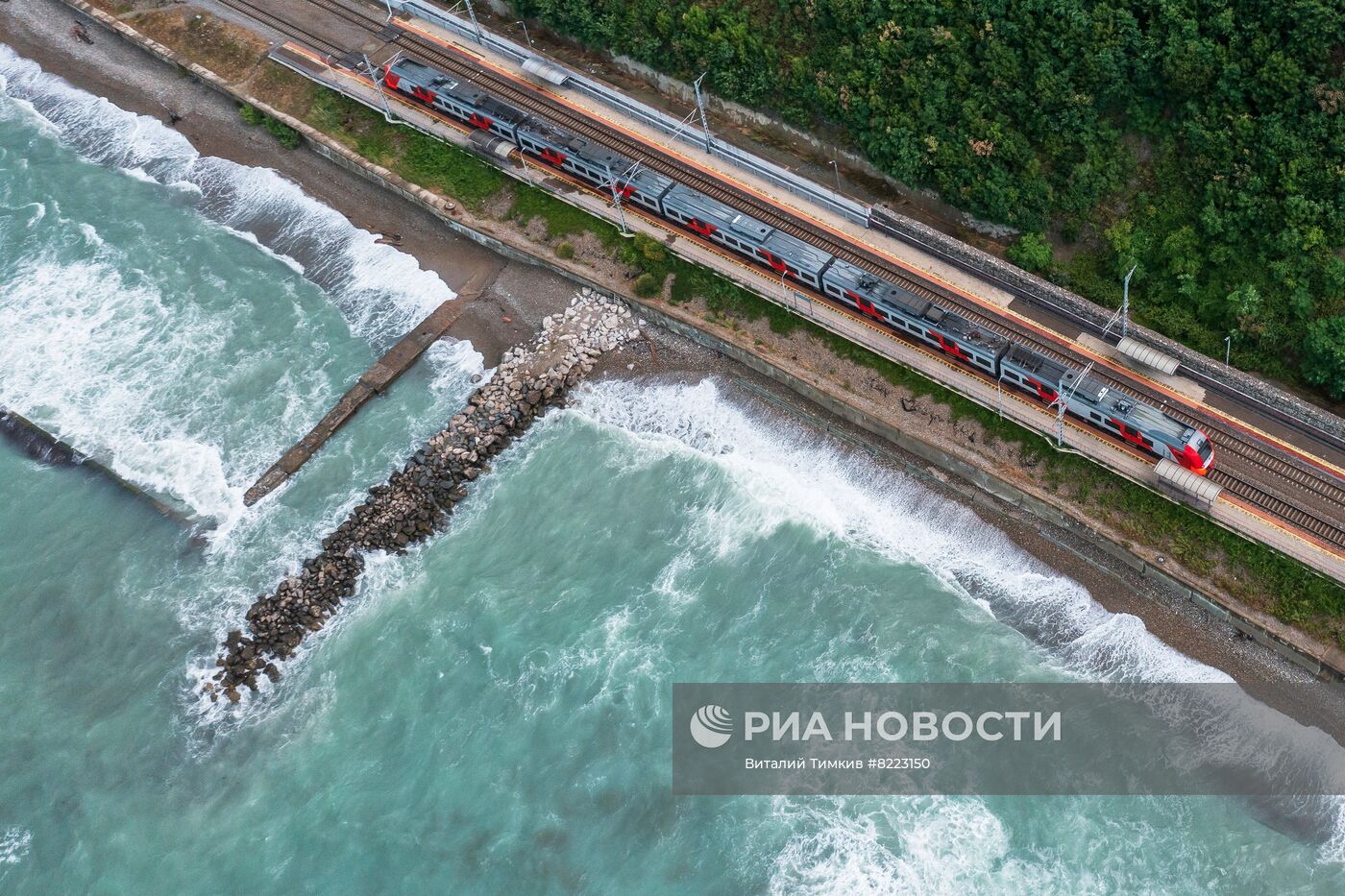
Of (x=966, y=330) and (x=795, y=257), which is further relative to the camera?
(x=795, y=257)

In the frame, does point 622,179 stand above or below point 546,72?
below

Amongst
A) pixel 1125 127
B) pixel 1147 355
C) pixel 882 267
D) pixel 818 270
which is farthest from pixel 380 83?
pixel 1147 355

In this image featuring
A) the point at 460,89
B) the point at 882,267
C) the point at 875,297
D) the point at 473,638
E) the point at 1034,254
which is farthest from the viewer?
the point at 460,89

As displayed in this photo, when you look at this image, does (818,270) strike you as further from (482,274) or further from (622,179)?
(482,274)

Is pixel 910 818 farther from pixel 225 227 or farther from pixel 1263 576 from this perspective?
pixel 225 227

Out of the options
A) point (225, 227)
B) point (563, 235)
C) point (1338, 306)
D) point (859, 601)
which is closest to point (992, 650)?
point (859, 601)

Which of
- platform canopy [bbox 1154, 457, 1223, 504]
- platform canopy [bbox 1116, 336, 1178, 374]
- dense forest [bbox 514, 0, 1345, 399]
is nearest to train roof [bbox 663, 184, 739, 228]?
dense forest [bbox 514, 0, 1345, 399]
